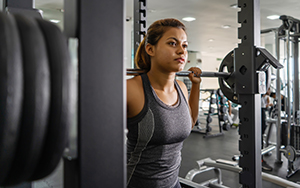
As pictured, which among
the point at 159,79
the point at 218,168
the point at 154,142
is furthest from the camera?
the point at 218,168

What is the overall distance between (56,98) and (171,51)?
2.10 ft

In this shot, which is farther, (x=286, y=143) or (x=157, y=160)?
(x=286, y=143)

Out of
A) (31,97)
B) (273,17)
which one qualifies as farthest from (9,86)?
(273,17)

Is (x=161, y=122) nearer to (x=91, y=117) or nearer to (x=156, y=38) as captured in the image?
(x=156, y=38)

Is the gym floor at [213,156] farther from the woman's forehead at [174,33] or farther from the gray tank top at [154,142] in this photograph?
the woman's forehead at [174,33]

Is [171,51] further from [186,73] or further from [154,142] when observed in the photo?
[154,142]

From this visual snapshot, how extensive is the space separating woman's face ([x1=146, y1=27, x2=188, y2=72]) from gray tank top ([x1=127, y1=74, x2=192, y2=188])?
104 mm

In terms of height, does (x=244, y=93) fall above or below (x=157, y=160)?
above

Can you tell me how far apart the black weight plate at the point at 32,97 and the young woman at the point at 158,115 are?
0.53 metres

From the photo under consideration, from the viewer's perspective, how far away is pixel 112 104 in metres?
0.39

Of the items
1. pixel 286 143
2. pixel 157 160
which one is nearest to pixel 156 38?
pixel 157 160

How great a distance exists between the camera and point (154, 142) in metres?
0.82

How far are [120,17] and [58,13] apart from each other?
424 centimetres

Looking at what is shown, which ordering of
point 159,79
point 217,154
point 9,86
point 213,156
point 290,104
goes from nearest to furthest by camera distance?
point 9,86 < point 159,79 < point 290,104 < point 213,156 < point 217,154
